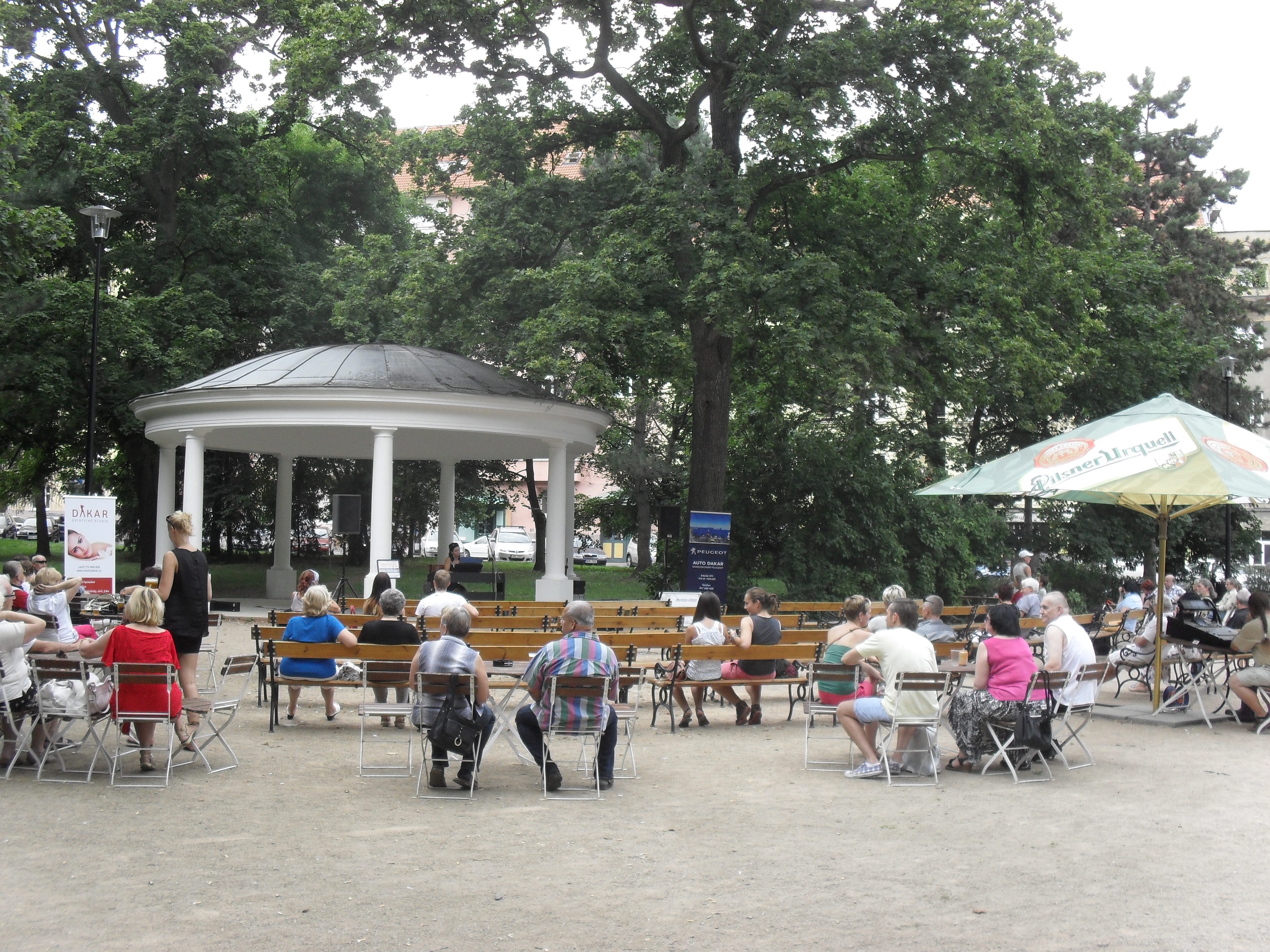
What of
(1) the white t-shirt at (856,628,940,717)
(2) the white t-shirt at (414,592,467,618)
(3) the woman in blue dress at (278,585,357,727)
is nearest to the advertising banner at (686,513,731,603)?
(2) the white t-shirt at (414,592,467,618)

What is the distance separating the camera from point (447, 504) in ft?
95.7

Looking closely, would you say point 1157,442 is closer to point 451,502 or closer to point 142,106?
point 451,502

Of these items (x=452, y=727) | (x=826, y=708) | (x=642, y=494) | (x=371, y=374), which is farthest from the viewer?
(x=642, y=494)

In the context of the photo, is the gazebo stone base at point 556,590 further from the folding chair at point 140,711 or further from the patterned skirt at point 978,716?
the folding chair at point 140,711

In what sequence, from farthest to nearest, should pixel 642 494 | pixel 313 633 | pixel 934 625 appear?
1. pixel 642 494
2. pixel 934 625
3. pixel 313 633

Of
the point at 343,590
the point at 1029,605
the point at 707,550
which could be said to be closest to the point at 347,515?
the point at 343,590

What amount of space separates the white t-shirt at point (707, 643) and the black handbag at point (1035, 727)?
121 inches

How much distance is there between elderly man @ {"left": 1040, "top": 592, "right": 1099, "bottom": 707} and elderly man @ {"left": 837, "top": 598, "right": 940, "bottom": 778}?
95cm

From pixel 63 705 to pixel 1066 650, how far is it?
7443mm

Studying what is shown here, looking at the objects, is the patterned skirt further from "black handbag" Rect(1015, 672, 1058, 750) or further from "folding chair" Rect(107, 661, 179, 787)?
"folding chair" Rect(107, 661, 179, 787)

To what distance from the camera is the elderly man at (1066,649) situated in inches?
370

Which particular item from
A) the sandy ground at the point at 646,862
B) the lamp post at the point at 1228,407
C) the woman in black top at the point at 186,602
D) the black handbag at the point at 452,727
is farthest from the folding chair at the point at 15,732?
the lamp post at the point at 1228,407

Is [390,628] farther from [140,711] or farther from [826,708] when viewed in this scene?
[826,708]

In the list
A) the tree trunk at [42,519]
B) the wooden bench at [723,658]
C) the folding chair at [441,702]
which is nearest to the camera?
the folding chair at [441,702]
